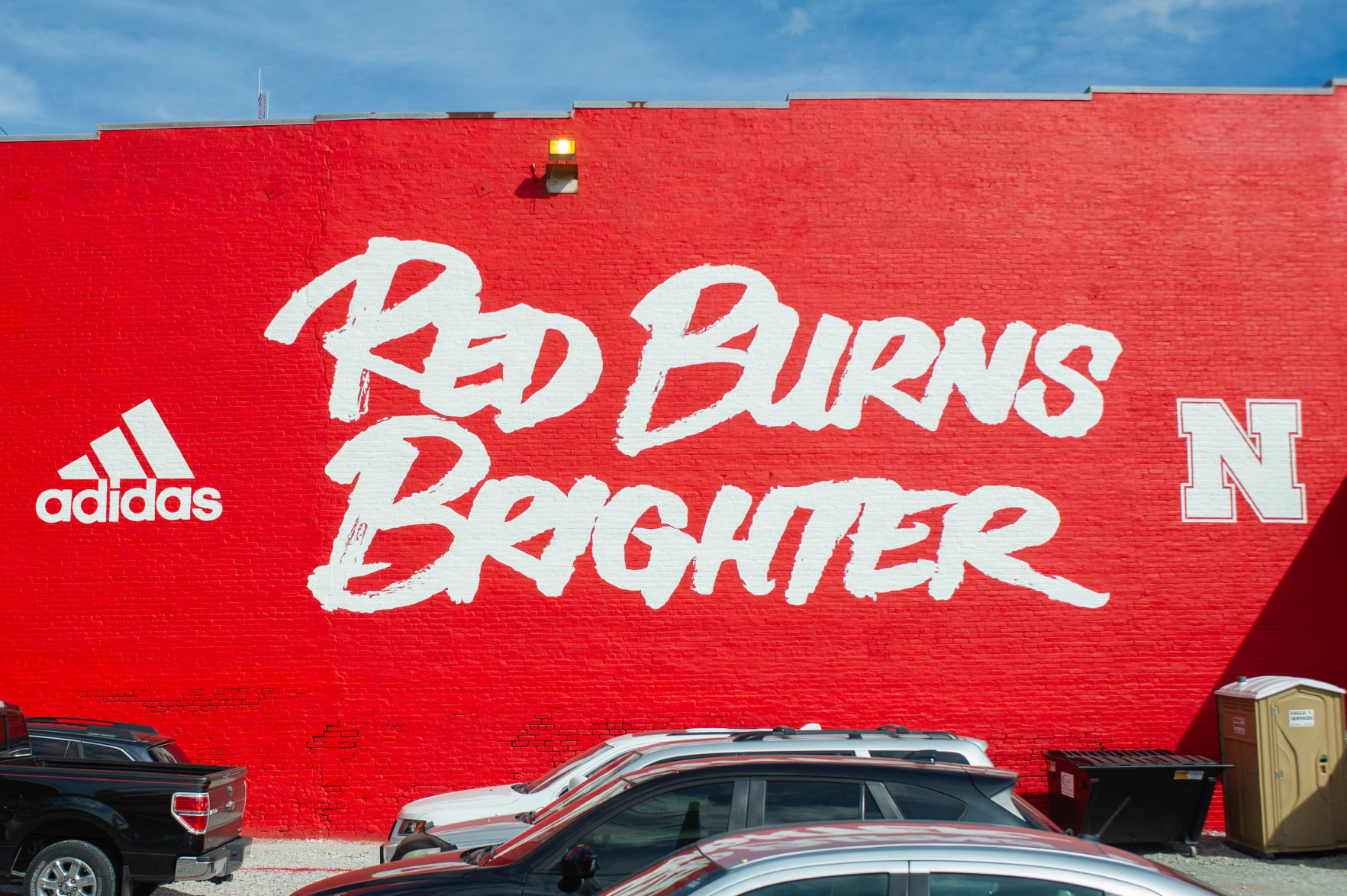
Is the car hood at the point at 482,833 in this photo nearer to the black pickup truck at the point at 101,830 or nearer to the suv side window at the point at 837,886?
the black pickup truck at the point at 101,830

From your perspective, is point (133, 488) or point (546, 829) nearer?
point (546, 829)

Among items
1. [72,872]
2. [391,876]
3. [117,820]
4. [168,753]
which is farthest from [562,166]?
[391,876]

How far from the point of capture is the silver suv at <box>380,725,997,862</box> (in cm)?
739

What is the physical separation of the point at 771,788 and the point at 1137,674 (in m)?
8.58

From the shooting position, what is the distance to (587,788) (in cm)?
733

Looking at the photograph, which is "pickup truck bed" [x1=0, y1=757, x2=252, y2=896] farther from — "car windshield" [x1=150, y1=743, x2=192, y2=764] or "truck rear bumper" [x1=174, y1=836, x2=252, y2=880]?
"car windshield" [x1=150, y1=743, x2=192, y2=764]

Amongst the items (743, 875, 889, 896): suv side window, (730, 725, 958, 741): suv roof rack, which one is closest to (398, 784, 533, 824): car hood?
(730, 725, 958, 741): suv roof rack

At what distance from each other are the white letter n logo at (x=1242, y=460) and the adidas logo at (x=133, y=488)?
38.8 feet

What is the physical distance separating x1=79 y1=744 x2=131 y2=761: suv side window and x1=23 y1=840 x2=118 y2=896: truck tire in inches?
81.1

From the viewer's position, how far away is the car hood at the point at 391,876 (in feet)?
17.5

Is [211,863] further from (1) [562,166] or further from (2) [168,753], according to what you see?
(1) [562,166]

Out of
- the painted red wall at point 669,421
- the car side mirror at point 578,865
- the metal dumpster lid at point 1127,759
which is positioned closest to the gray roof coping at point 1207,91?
the painted red wall at point 669,421

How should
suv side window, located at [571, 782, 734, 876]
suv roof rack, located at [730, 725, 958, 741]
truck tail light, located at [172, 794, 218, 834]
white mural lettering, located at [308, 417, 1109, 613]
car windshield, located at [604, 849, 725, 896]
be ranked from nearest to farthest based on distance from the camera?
car windshield, located at [604, 849, 725, 896] → suv side window, located at [571, 782, 734, 876] → suv roof rack, located at [730, 725, 958, 741] → truck tail light, located at [172, 794, 218, 834] → white mural lettering, located at [308, 417, 1109, 613]

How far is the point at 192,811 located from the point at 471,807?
2221 millimetres
